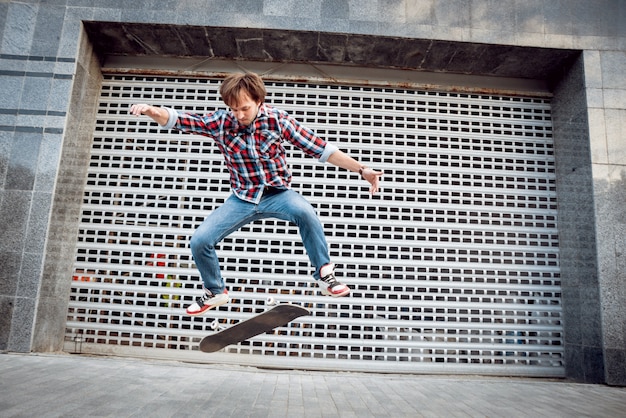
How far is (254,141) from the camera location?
406 cm

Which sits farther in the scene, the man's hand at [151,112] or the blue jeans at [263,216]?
the blue jeans at [263,216]

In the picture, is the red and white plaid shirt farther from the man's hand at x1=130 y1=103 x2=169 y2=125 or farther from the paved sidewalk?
the paved sidewalk

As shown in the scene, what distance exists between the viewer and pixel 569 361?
8.09 metres

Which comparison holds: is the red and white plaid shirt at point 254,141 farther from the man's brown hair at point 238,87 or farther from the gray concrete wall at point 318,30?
the gray concrete wall at point 318,30

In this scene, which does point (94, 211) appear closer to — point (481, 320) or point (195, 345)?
point (195, 345)

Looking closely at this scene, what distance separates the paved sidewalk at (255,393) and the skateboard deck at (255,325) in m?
0.76

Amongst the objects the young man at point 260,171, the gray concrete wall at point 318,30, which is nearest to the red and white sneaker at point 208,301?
the young man at point 260,171

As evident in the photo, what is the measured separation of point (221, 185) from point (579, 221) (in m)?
6.93

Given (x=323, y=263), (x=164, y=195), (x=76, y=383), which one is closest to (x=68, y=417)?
(x=76, y=383)

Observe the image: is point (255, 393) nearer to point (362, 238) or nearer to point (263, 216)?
point (263, 216)

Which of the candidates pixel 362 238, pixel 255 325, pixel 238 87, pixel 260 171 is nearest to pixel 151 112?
pixel 238 87

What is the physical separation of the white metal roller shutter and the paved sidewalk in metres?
0.62

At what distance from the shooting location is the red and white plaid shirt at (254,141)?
406 cm

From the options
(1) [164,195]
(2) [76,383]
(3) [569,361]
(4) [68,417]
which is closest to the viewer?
(4) [68,417]
